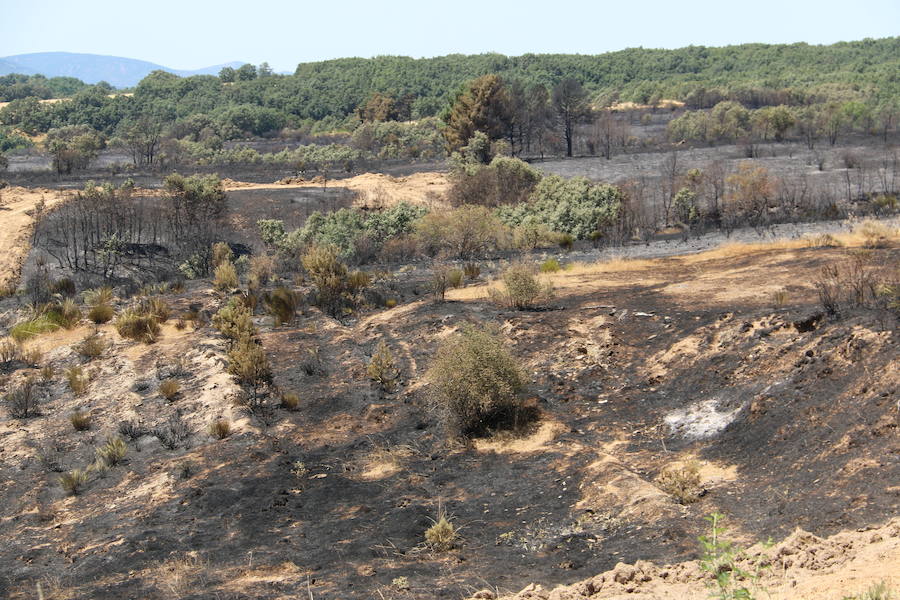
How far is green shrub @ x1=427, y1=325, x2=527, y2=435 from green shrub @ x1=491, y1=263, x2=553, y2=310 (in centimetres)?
492

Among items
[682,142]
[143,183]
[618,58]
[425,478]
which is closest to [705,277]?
[425,478]

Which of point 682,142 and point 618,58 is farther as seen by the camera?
point 618,58

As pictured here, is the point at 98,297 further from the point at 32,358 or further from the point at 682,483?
the point at 682,483

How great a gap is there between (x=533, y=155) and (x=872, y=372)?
4704 centimetres

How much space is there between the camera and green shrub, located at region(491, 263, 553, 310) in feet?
56.8

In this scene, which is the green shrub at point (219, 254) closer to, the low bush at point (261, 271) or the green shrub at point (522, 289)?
the low bush at point (261, 271)

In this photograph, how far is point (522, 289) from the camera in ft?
56.8

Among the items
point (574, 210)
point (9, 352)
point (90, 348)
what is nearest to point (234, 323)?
point (90, 348)

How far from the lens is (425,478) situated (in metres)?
10.9

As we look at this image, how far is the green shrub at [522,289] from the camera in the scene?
682 inches

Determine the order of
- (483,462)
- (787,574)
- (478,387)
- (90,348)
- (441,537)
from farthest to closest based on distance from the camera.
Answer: (90,348), (478,387), (483,462), (441,537), (787,574)

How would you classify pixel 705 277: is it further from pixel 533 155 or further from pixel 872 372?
pixel 533 155

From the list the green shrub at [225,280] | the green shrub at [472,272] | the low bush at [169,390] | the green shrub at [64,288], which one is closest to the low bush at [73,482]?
the low bush at [169,390]

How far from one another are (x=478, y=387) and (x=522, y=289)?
572 cm
